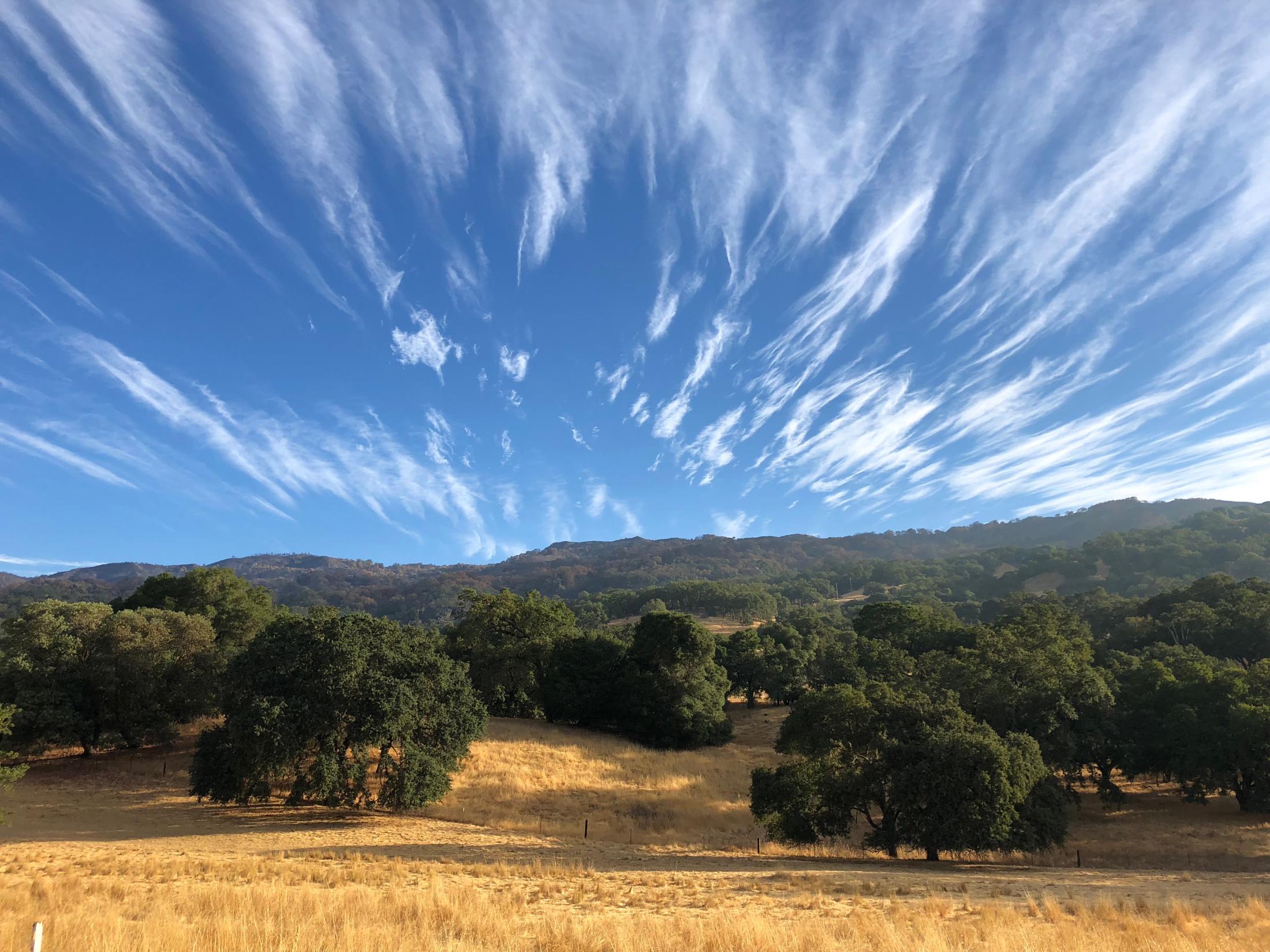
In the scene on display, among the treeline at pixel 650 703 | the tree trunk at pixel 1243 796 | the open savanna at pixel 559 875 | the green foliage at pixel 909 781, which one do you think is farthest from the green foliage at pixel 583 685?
the tree trunk at pixel 1243 796

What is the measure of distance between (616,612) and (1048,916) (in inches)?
5448

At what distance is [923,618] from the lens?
67750mm

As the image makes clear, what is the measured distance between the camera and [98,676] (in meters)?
34.8

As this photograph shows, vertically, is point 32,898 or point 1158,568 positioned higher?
point 1158,568

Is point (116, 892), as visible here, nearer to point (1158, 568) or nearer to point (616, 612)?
point (616, 612)

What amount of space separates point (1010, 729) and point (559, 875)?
27962 mm

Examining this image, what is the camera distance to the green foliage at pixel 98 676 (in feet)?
109

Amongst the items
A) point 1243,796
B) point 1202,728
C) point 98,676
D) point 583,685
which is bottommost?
point 1243,796

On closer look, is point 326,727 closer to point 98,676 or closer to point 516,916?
point 98,676

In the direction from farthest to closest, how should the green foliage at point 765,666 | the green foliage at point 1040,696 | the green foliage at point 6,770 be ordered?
the green foliage at point 765,666, the green foliage at point 1040,696, the green foliage at point 6,770

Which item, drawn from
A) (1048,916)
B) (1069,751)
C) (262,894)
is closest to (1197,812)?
(1069,751)

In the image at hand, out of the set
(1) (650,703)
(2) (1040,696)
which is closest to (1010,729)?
(2) (1040,696)

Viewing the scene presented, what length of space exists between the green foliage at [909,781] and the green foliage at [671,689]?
20061 millimetres

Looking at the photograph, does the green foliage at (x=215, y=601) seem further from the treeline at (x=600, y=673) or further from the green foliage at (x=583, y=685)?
the green foliage at (x=583, y=685)
